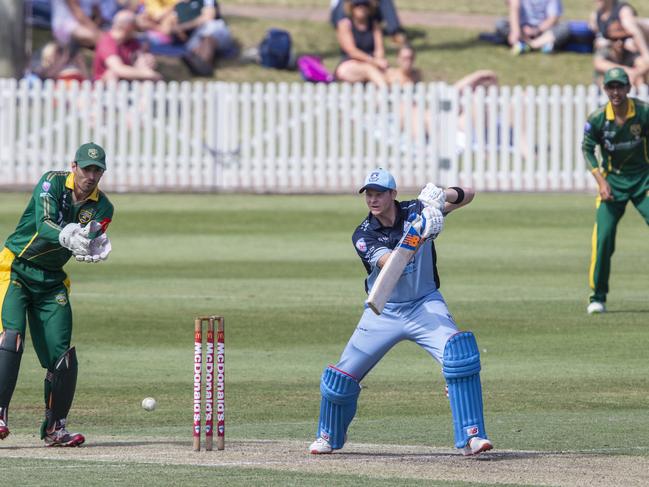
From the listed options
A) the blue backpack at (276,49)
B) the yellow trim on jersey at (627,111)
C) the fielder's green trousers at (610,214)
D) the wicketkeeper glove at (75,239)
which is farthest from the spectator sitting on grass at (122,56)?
the wicketkeeper glove at (75,239)

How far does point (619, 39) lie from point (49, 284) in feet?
66.5

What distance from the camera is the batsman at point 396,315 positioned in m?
8.95

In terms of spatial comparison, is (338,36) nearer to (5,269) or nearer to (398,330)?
(5,269)

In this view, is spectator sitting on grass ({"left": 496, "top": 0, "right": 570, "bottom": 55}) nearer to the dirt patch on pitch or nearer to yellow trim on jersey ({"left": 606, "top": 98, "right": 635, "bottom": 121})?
yellow trim on jersey ({"left": 606, "top": 98, "right": 635, "bottom": 121})

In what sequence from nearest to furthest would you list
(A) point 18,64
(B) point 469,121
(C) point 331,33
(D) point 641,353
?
(D) point 641,353 < (B) point 469,121 < (A) point 18,64 < (C) point 331,33

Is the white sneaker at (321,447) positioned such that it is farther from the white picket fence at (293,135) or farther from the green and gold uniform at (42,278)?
the white picket fence at (293,135)

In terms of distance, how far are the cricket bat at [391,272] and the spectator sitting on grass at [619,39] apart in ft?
64.2

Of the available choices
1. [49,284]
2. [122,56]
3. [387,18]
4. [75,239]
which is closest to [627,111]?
[49,284]

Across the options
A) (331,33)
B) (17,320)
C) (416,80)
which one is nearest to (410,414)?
(17,320)

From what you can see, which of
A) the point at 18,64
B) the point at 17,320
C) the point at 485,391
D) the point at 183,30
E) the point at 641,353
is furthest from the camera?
the point at 183,30

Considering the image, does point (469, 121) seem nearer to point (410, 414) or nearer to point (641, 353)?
point (641, 353)

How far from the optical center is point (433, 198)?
920cm

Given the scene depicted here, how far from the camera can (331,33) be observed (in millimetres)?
33625

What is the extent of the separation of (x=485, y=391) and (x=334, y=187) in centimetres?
1398
